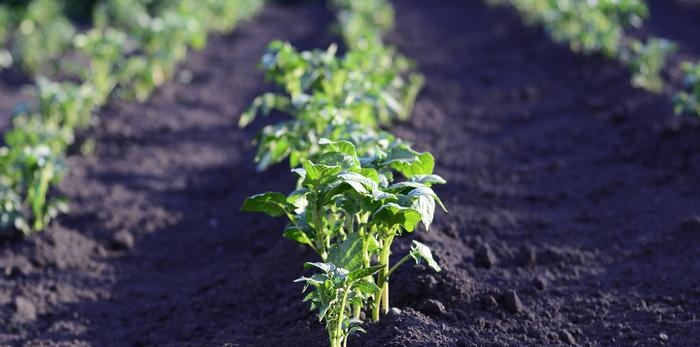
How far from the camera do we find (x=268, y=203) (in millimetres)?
3463

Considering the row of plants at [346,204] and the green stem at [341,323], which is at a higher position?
the row of plants at [346,204]

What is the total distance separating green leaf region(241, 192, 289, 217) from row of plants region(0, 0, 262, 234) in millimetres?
2262

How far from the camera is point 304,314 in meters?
3.85

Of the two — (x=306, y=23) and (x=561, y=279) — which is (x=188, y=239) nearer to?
(x=561, y=279)

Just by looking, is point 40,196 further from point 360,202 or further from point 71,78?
point 71,78

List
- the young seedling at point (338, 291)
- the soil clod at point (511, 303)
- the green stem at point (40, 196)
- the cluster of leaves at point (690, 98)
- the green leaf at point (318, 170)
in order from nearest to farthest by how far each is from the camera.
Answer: the young seedling at point (338, 291) < the green leaf at point (318, 170) < the soil clod at point (511, 303) < the green stem at point (40, 196) < the cluster of leaves at point (690, 98)

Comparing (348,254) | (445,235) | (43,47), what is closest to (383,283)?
(348,254)

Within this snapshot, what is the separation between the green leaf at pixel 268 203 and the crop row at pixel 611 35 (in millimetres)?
4456

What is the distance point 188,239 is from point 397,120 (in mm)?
2366

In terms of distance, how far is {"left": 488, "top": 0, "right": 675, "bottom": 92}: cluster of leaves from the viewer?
313 inches

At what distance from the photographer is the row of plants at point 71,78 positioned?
5289mm

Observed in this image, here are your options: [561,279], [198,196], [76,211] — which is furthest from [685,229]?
[76,211]

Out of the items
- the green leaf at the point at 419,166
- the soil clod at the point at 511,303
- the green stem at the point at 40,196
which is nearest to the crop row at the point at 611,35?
the soil clod at the point at 511,303

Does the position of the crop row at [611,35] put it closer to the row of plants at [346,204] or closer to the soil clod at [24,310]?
the row of plants at [346,204]
